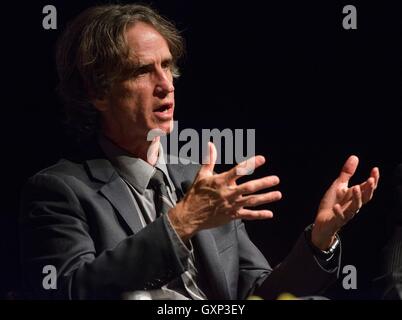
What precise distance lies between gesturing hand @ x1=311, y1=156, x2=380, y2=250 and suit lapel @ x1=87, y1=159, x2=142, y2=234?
54 centimetres

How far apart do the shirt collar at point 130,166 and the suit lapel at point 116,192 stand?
0.03 meters

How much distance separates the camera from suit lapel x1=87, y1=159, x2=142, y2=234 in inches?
100

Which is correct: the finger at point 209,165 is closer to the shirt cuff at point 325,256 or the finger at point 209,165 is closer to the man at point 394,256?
the shirt cuff at point 325,256

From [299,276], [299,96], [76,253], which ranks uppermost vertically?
[299,96]

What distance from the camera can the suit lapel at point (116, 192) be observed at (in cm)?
254

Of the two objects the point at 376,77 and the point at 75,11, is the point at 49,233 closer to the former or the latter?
the point at 75,11

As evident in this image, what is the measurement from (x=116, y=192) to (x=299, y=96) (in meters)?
1.19

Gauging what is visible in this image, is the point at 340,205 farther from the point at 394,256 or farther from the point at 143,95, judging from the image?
the point at 143,95

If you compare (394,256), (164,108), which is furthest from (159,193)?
(394,256)

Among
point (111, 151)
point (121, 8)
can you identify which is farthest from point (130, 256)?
point (121, 8)

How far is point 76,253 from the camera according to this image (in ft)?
7.93

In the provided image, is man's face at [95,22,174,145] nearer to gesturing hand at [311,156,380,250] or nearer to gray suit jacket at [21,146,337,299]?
gray suit jacket at [21,146,337,299]

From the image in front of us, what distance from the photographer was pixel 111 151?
2705 mm

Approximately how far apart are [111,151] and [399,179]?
996 millimetres
